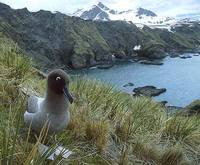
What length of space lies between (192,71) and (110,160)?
111 m

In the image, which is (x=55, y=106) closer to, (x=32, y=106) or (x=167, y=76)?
(x=32, y=106)

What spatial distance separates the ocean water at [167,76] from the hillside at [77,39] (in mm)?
12785

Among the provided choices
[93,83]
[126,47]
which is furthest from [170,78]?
[93,83]

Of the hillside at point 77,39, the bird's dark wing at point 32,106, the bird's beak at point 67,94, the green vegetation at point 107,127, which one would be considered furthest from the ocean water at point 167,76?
the bird's beak at point 67,94

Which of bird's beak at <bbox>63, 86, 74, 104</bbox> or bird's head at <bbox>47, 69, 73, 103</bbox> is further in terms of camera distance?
bird's head at <bbox>47, 69, 73, 103</bbox>

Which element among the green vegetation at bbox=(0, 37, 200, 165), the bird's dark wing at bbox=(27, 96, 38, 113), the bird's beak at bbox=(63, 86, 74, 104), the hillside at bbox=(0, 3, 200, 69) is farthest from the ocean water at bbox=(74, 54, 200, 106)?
the bird's beak at bbox=(63, 86, 74, 104)

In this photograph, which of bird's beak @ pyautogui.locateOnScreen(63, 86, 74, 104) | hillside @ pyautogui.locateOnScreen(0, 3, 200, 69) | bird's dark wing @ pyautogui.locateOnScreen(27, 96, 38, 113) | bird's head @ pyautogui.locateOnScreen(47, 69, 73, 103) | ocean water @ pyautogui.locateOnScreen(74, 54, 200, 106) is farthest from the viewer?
hillside @ pyautogui.locateOnScreen(0, 3, 200, 69)

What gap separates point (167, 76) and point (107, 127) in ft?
328

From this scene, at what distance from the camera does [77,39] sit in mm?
146250

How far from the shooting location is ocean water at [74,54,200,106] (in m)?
78.8

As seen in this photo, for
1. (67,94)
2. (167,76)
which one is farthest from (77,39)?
(67,94)

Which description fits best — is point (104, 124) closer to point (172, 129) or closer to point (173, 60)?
point (172, 129)

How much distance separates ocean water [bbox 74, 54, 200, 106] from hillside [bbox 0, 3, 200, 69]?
12785 mm

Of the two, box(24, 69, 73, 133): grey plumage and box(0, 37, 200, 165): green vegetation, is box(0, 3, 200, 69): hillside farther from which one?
box(24, 69, 73, 133): grey plumage
